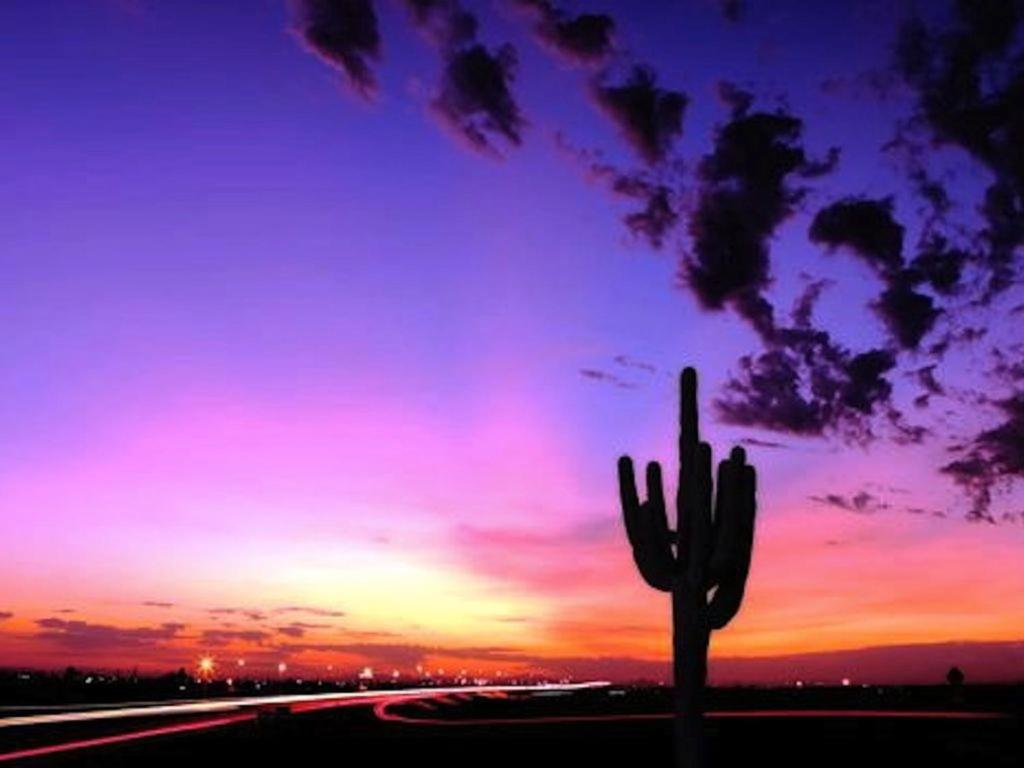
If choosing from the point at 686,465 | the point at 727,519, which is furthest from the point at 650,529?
the point at 727,519

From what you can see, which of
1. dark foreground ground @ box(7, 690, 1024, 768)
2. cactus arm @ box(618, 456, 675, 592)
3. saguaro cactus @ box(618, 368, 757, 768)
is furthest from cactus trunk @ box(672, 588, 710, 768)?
dark foreground ground @ box(7, 690, 1024, 768)

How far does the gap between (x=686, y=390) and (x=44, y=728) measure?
3147 centimetres

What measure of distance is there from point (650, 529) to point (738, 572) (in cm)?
172

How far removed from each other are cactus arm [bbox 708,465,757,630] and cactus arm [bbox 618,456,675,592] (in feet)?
3.07

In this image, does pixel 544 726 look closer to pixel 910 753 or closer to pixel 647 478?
pixel 910 753

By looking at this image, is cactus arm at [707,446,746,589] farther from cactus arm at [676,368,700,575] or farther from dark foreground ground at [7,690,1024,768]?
dark foreground ground at [7,690,1024,768]

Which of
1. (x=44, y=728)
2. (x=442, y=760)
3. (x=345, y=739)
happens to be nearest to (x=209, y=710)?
(x=44, y=728)

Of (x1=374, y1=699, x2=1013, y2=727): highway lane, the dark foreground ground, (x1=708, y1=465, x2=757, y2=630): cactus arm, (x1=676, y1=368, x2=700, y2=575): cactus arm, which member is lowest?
the dark foreground ground

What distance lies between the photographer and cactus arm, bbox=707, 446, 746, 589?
15562 millimetres

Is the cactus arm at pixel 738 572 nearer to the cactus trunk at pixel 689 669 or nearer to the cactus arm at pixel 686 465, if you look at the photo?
the cactus trunk at pixel 689 669

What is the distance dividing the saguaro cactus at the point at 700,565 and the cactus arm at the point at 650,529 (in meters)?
0.03

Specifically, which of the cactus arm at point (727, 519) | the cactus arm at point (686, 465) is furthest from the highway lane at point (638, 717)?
the cactus arm at point (727, 519)

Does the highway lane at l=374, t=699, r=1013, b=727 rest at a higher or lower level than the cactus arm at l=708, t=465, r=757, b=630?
lower

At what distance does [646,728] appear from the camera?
37.7 m
